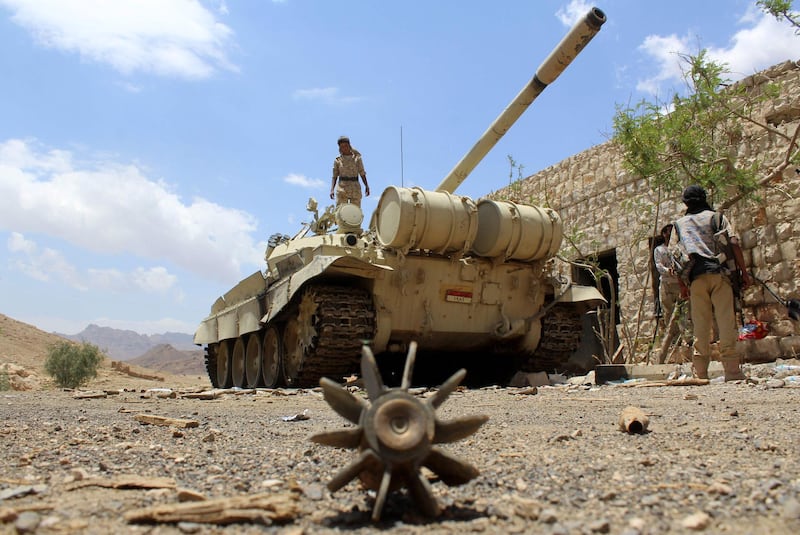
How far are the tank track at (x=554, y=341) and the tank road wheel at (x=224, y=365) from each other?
605 cm

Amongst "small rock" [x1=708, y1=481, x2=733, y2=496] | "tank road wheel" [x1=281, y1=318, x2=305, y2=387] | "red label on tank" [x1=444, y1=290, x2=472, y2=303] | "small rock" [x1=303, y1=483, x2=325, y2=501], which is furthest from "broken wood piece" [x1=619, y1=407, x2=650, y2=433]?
"tank road wheel" [x1=281, y1=318, x2=305, y2=387]

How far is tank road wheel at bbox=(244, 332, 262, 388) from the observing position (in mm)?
11320

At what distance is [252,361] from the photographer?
11852 mm

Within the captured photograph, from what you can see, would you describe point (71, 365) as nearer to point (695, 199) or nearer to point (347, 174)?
point (347, 174)

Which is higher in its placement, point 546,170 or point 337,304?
point 546,170

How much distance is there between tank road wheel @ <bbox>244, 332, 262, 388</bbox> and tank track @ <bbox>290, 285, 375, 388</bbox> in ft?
9.08

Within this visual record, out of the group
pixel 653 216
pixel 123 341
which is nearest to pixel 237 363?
pixel 653 216

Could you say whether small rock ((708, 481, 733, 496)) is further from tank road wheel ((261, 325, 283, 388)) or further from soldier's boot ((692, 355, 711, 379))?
tank road wheel ((261, 325, 283, 388))

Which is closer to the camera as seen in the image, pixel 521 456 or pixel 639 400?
pixel 521 456

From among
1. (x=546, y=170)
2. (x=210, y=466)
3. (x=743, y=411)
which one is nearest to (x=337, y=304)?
(x=743, y=411)

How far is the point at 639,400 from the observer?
17.4ft

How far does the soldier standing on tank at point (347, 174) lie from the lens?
1057 centimetres

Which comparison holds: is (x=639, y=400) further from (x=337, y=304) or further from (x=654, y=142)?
(x=654, y=142)

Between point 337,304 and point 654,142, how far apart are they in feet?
17.0
